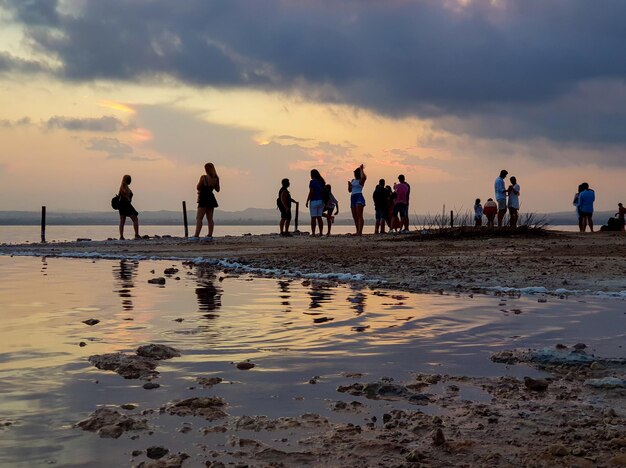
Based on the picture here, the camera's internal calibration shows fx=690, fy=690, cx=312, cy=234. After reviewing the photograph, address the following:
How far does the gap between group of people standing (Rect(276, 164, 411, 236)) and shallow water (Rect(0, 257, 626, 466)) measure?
12.9 m

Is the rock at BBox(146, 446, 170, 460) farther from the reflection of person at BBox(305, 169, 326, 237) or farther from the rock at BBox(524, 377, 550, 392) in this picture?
the reflection of person at BBox(305, 169, 326, 237)

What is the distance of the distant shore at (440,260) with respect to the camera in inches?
400

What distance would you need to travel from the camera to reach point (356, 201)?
23234 millimetres

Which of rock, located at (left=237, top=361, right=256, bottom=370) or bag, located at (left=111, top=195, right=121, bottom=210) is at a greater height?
bag, located at (left=111, top=195, right=121, bottom=210)

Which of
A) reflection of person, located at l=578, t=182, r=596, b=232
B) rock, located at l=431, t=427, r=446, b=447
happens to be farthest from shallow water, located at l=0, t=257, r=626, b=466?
reflection of person, located at l=578, t=182, r=596, b=232

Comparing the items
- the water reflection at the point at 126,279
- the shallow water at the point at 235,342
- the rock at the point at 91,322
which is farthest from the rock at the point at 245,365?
the water reflection at the point at 126,279

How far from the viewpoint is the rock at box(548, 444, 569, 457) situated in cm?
290

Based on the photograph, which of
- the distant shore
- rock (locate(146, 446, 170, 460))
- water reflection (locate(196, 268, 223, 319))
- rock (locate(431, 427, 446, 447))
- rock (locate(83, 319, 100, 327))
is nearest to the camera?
rock (locate(146, 446, 170, 460))

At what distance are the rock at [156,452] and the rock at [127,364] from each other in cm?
134

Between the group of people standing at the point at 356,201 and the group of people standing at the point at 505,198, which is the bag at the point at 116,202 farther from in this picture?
the group of people standing at the point at 505,198

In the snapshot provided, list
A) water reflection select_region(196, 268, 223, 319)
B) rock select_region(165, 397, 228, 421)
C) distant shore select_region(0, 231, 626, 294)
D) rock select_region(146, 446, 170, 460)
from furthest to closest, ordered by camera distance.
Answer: distant shore select_region(0, 231, 626, 294), water reflection select_region(196, 268, 223, 319), rock select_region(165, 397, 228, 421), rock select_region(146, 446, 170, 460)

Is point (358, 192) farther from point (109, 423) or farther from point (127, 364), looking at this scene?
point (109, 423)

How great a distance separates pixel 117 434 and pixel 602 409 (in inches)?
96.7

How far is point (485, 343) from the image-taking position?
5527 millimetres
